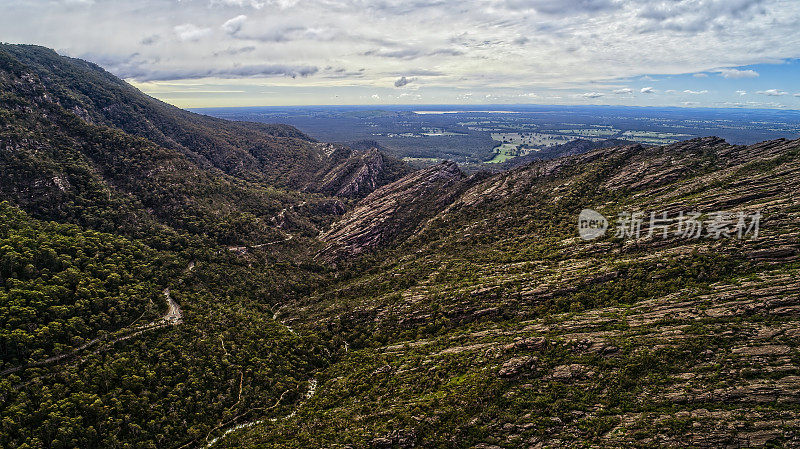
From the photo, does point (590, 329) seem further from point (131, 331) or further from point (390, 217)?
point (390, 217)

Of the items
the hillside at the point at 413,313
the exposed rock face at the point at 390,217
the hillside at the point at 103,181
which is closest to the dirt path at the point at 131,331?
the hillside at the point at 413,313

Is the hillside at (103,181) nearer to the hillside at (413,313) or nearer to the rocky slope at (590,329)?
the hillside at (413,313)

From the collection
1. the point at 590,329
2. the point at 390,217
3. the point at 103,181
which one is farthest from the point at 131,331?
the point at 390,217

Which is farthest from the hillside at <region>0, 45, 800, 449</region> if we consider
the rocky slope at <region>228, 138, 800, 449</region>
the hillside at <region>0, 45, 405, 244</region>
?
the hillside at <region>0, 45, 405, 244</region>

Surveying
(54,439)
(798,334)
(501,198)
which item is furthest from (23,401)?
(501,198)

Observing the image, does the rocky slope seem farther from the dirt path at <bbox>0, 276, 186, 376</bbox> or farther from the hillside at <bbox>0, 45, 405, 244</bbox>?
the hillside at <bbox>0, 45, 405, 244</bbox>

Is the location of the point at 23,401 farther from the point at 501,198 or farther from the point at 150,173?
the point at 501,198
